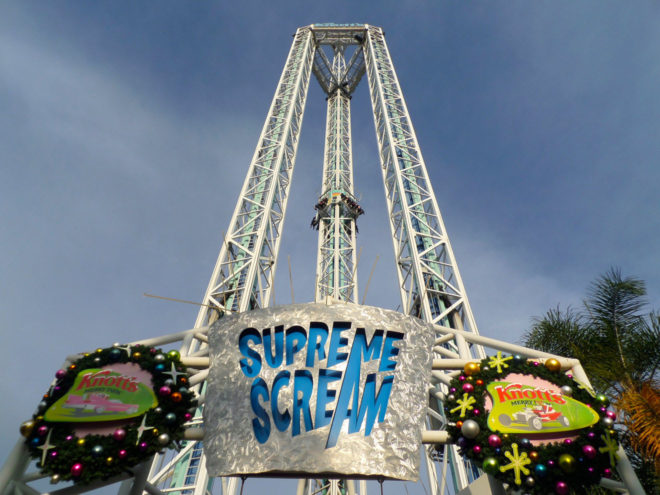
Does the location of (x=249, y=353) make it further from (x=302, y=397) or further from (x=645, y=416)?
(x=645, y=416)

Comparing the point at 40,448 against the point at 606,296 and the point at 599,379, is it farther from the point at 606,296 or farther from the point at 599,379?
the point at 606,296

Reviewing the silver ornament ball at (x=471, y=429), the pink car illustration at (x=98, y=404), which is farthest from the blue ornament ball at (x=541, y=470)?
the pink car illustration at (x=98, y=404)

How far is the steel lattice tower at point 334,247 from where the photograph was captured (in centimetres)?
922

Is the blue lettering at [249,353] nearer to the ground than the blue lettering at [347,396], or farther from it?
farther from it

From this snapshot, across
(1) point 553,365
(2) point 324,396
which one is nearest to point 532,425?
(1) point 553,365

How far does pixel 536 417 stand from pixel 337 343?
13.0ft

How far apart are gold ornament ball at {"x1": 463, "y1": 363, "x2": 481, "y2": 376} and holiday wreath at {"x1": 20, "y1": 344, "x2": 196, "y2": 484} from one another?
5778 millimetres

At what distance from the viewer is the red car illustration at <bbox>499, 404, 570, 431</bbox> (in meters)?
7.02

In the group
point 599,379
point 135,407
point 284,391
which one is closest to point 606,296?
point 599,379

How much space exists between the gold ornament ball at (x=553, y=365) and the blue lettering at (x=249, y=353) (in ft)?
19.8

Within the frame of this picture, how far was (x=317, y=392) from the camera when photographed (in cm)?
718

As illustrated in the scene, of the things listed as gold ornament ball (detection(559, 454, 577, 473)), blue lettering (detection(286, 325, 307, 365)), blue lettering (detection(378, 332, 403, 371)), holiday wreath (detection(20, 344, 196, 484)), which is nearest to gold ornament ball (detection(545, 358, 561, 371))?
gold ornament ball (detection(559, 454, 577, 473))

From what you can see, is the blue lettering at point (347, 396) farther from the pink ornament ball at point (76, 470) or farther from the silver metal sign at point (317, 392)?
the pink ornament ball at point (76, 470)

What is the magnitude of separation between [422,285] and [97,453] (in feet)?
36.3
